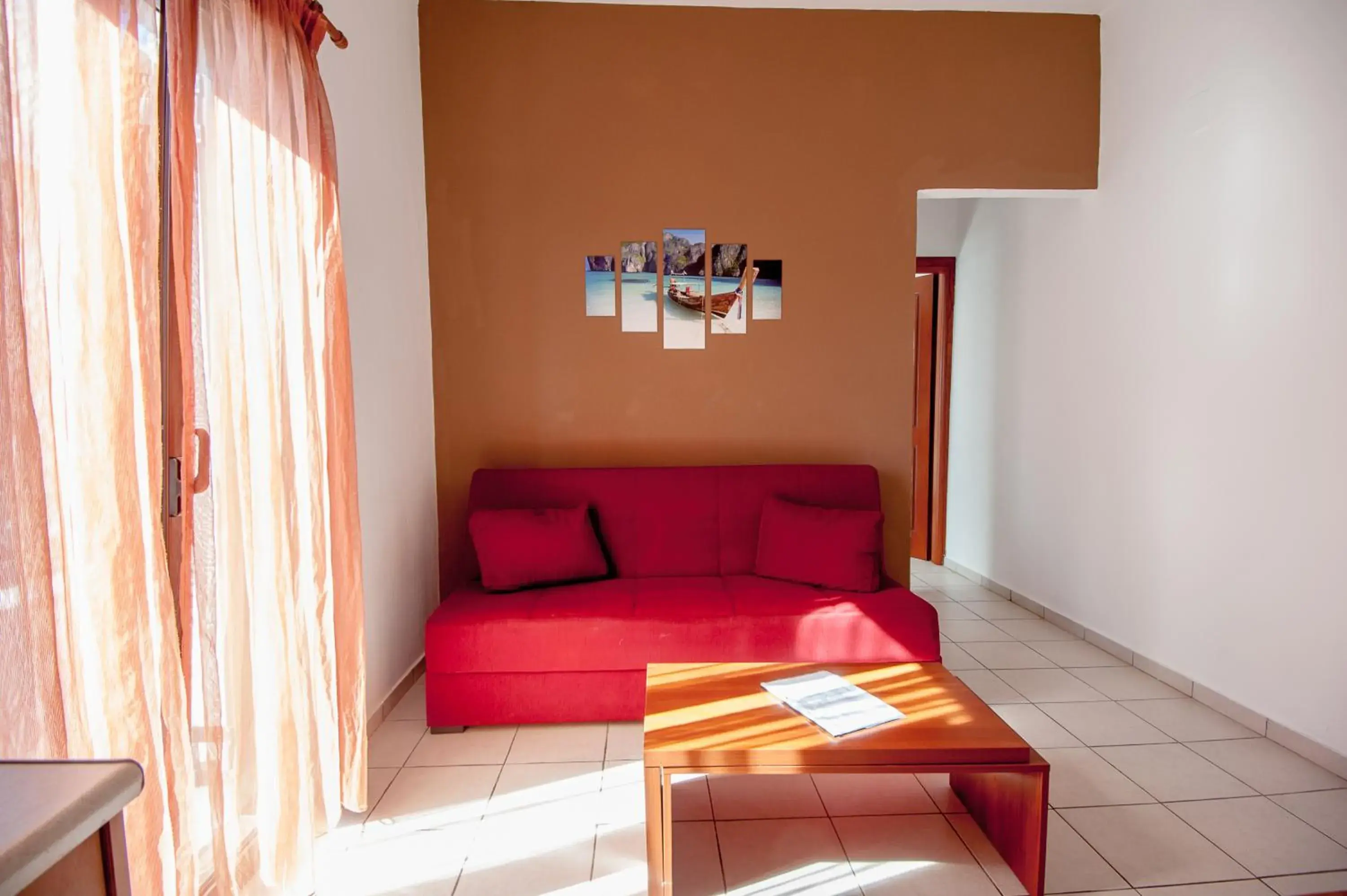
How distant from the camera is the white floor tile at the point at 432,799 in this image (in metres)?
2.21

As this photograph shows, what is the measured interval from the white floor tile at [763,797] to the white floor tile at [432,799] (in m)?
0.73

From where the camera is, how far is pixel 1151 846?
2049 mm

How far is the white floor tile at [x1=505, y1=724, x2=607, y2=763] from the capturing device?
2602 mm

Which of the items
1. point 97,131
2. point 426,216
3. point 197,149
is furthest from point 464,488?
point 97,131

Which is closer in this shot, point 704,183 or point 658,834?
point 658,834

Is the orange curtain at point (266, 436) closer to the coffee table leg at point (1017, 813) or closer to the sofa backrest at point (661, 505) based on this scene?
the sofa backrest at point (661, 505)

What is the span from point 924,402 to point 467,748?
12.7ft

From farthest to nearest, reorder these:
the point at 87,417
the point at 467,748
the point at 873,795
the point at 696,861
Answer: the point at 467,748, the point at 873,795, the point at 696,861, the point at 87,417

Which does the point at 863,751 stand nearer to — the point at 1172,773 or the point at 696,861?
the point at 696,861

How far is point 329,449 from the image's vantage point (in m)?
2.14

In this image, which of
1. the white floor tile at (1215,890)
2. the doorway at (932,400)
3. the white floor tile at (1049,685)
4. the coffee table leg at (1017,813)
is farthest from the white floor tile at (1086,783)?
the doorway at (932,400)

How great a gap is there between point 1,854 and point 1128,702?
3.47 meters

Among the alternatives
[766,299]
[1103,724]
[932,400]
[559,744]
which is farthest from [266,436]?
[932,400]

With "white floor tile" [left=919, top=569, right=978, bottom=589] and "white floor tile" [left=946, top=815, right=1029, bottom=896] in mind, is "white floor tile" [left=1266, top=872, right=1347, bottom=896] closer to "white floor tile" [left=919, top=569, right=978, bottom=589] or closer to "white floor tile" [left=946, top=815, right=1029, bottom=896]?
"white floor tile" [left=946, top=815, right=1029, bottom=896]
